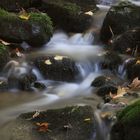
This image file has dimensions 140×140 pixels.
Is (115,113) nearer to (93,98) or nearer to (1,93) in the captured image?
(93,98)

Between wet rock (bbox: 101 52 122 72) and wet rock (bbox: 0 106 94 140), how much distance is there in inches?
84.5

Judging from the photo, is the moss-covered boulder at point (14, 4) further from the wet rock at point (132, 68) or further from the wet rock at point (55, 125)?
the wet rock at point (55, 125)

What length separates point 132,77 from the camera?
25.1ft

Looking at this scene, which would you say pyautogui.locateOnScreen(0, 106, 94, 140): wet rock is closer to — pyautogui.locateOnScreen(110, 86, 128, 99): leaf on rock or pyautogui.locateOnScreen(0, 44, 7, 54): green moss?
pyautogui.locateOnScreen(110, 86, 128, 99): leaf on rock

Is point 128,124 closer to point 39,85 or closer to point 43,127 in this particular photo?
point 43,127

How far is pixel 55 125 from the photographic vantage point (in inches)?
223

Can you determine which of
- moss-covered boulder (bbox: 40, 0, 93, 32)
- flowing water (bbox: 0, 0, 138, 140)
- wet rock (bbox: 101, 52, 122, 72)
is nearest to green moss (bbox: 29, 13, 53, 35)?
flowing water (bbox: 0, 0, 138, 140)

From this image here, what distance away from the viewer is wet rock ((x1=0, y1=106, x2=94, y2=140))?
17.9ft

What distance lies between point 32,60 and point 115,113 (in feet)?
8.65

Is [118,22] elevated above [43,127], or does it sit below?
above

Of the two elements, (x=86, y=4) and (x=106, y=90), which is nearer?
(x=106, y=90)

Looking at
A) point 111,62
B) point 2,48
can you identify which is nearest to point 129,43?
point 111,62

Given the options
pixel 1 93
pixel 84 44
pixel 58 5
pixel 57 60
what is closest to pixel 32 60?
pixel 57 60

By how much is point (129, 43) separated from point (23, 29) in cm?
198
